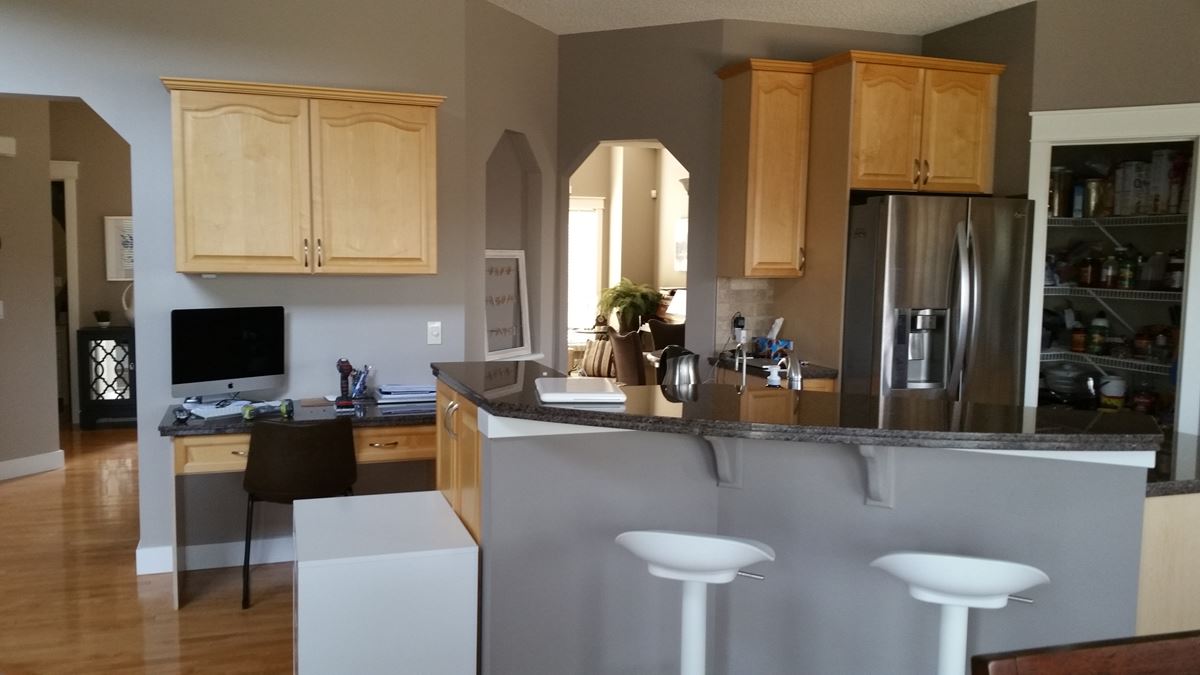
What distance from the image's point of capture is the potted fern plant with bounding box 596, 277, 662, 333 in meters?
9.16

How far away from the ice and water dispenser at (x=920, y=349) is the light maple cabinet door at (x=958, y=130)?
730mm

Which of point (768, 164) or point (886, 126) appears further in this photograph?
point (768, 164)

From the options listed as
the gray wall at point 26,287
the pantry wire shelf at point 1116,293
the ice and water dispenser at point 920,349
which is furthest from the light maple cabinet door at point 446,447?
the gray wall at point 26,287

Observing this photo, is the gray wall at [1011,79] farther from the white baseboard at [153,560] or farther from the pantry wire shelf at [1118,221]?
the white baseboard at [153,560]

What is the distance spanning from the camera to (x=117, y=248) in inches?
310

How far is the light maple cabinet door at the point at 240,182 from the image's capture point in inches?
151

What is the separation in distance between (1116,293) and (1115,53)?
1.18 m

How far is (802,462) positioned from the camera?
2.62m

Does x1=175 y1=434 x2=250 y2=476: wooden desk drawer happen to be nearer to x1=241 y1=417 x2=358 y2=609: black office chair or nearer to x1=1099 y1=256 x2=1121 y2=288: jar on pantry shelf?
x1=241 y1=417 x2=358 y2=609: black office chair

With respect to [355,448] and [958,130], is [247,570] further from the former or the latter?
[958,130]

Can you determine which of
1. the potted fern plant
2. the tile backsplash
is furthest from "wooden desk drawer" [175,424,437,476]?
the potted fern plant

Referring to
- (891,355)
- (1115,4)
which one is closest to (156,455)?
(891,355)

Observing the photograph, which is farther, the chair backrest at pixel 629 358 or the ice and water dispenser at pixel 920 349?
the chair backrest at pixel 629 358

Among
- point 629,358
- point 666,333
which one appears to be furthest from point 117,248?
point 666,333
